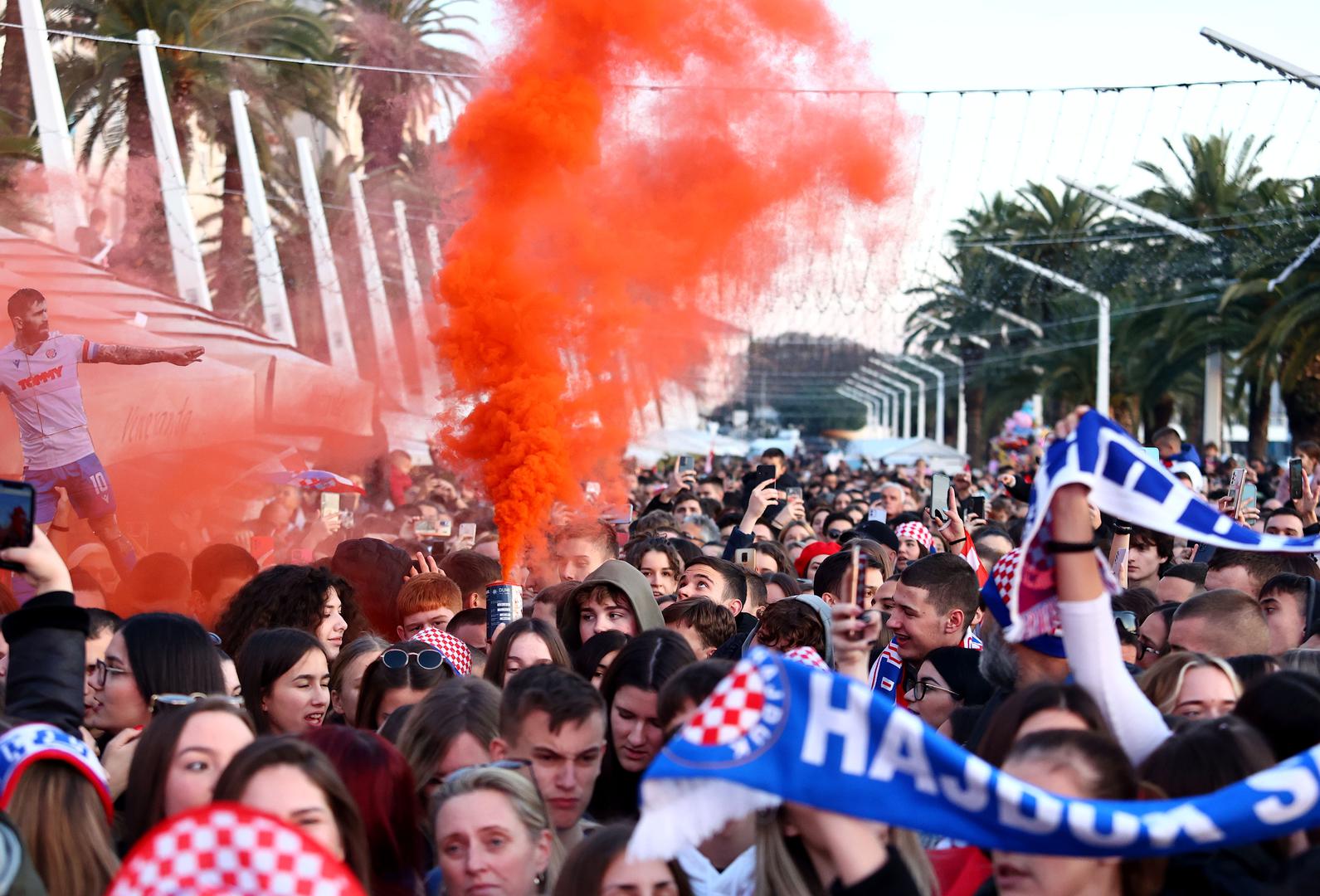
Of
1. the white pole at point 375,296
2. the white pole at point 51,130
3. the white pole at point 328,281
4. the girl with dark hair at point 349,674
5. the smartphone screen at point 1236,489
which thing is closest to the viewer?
the girl with dark hair at point 349,674

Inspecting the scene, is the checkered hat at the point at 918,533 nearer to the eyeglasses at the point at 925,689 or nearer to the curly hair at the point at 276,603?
the eyeglasses at the point at 925,689

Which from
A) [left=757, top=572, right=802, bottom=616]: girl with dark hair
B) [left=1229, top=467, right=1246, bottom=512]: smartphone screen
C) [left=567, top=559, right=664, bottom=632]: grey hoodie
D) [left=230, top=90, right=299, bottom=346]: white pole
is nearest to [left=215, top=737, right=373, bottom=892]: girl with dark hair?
[left=567, top=559, right=664, bottom=632]: grey hoodie

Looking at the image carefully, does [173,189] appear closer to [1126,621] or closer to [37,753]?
[1126,621]

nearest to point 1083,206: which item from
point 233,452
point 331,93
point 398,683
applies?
point 331,93

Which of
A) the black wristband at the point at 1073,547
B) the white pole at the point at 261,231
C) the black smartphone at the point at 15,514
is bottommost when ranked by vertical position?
the black smartphone at the point at 15,514

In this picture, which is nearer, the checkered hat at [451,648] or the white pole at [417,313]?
the checkered hat at [451,648]

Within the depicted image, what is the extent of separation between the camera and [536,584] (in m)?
12.5

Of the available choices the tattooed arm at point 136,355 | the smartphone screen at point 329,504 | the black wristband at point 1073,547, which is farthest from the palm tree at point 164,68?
the black wristband at point 1073,547

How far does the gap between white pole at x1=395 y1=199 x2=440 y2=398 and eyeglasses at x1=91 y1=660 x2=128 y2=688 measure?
25810 millimetres

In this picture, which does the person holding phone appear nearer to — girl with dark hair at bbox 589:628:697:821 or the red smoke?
the red smoke

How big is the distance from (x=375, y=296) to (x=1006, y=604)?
28.4 meters

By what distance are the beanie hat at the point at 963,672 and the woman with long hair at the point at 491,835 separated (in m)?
2.39

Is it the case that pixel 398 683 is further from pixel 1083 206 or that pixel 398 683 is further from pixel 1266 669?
pixel 1083 206

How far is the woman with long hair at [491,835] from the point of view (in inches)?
161
